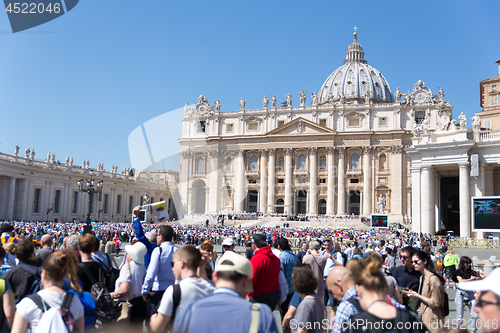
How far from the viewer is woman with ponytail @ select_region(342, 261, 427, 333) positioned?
3.13 metres

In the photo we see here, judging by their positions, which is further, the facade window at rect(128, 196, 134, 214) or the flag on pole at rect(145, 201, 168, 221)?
the facade window at rect(128, 196, 134, 214)

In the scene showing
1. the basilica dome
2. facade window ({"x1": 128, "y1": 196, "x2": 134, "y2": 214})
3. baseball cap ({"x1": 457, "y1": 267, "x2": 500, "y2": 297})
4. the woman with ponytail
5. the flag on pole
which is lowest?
the woman with ponytail

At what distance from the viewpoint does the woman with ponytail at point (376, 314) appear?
3.13m

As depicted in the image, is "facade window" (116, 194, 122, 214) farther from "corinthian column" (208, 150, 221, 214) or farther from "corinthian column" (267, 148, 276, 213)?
"corinthian column" (267, 148, 276, 213)

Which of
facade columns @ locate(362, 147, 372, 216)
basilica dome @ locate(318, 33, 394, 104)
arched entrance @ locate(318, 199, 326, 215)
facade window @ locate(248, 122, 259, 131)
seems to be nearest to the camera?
facade columns @ locate(362, 147, 372, 216)

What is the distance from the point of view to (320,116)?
58.8 m

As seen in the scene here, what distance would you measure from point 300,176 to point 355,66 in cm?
3503

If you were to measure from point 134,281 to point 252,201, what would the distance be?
5662cm

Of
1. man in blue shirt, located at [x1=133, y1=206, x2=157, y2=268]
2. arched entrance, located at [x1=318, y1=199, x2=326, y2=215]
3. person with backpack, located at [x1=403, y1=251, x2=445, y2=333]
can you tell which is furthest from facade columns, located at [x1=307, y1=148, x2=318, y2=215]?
person with backpack, located at [x1=403, y1=251, x2=445, y2=333]

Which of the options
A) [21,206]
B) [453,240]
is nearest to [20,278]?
[453,240]

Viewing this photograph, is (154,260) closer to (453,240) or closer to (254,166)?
(453,240)

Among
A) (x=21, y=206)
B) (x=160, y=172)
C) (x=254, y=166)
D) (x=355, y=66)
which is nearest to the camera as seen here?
(x=21, y=206)

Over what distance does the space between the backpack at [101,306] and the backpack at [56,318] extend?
114 cm

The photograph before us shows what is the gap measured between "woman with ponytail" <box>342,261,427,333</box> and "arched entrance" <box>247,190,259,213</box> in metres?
58.3
